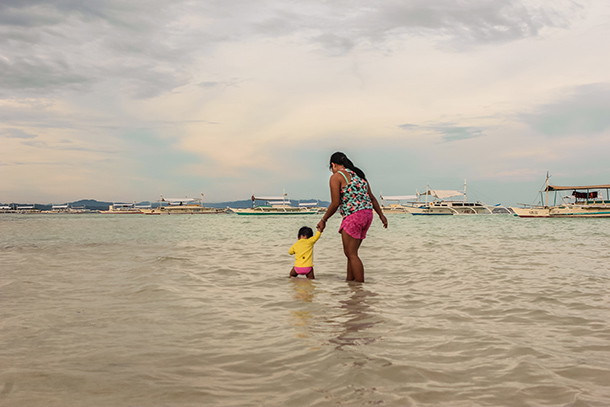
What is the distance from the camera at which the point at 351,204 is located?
6.91m

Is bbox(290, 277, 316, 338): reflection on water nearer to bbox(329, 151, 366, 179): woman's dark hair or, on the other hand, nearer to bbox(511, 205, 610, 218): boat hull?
bbox(329, 151, 366, 179): woman's dark hair

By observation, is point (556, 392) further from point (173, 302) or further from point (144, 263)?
point (144, 263)

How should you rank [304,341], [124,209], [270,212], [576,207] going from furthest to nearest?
[124,209] < [270,212] < [576,207] < [304,341]

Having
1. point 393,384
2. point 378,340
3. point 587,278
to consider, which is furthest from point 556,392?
point 587,278

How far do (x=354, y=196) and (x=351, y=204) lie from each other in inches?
5.4

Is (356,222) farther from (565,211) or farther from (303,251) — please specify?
(565,211)

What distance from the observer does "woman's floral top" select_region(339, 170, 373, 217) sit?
6900mm

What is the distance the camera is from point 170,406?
96.2 inches

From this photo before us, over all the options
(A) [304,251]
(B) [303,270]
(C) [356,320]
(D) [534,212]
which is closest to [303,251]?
(A) [304,251]

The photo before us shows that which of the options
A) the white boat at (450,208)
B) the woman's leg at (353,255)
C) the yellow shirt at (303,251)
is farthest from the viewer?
the white boat at (450,208)

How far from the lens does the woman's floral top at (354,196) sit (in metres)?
6.90

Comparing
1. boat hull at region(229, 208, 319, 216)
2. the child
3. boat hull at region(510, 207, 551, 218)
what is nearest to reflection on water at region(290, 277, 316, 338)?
the child

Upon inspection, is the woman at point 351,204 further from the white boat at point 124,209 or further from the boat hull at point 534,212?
the white boat at point 124,209

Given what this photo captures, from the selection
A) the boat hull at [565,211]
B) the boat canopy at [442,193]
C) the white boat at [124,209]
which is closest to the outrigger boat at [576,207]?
the boat hull at [565,211]
